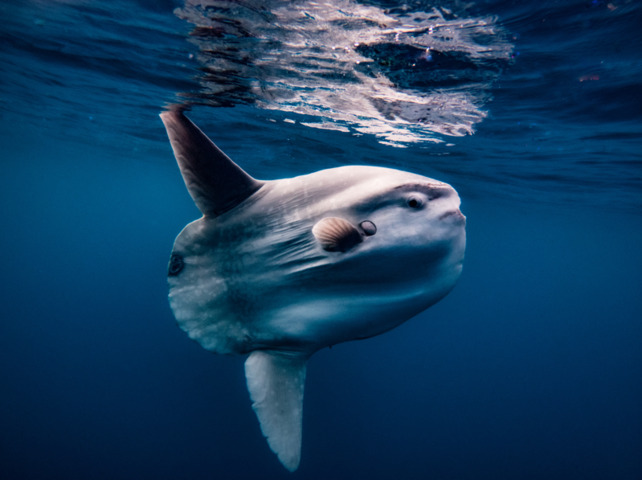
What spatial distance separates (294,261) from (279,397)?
0.87m

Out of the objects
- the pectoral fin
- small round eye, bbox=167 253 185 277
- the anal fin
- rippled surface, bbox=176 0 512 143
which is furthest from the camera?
rippled surface, bbox=176 0 512 143

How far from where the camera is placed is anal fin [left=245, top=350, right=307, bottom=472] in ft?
7.22

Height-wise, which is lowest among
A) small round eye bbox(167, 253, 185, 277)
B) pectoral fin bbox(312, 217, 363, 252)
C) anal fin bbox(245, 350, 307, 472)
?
anal fin bbox(245, 350, 307, 472)

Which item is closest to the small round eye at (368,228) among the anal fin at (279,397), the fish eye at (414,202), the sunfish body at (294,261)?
the sunfish body at (294,261)

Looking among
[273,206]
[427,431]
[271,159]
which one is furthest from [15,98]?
[427,431]

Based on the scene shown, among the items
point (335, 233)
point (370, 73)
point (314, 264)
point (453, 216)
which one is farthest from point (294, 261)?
point (370, 73)

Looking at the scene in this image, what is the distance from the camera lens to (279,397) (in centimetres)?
227

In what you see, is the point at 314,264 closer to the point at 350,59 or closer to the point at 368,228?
the point at 368,228

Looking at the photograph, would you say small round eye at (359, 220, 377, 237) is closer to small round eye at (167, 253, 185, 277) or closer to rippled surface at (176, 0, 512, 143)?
small round eye at (167, 253, 185, 277)

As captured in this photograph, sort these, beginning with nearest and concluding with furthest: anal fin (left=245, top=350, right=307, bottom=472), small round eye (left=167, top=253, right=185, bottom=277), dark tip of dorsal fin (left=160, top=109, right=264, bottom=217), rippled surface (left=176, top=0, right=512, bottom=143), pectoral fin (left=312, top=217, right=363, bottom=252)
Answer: pectoral fin (left=312, top=217, right=363, bottom=252) → dark tip of dorsal fin (left=160, top=109, right=264, bottom=217) → anal fin (left=245, top=350, right=307, bottom=472) → small round eye (left=167, top=253, right=185, bottom=277) → rippled surface (left=176, top=0, right=512, bottom=143)

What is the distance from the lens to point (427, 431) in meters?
22.5

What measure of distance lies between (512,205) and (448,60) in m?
21.1

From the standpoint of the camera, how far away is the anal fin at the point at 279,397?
2201 millimetres

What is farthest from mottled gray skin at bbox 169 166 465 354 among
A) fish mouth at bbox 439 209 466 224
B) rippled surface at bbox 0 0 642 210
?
rippled surface at bbox 0 0 642 210
